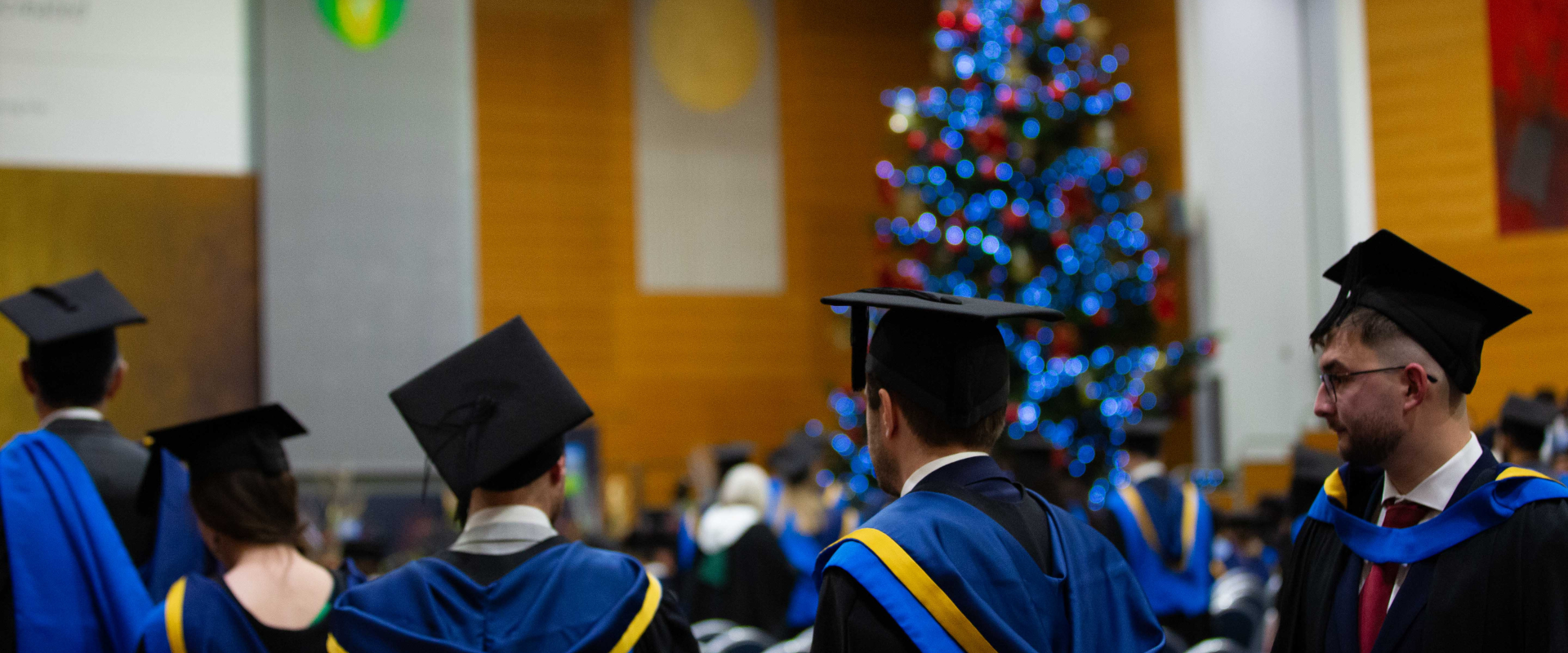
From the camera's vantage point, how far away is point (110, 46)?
29.8 ft

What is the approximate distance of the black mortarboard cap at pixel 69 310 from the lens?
348 centimetres

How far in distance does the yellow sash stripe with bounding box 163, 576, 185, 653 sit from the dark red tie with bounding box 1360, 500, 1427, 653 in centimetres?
220

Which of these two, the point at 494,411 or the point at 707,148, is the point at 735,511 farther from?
the point at 707,148

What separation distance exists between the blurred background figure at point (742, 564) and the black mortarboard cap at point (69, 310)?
3775mm

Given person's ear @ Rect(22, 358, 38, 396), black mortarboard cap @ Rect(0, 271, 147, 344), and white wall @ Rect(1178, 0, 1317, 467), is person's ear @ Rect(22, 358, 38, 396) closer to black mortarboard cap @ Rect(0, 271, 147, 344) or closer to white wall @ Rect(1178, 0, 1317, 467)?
black mortarboard cap @ Rect(0, 271, 147, 344)

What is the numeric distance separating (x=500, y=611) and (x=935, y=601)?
0.82m

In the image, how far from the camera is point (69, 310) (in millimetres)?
3564

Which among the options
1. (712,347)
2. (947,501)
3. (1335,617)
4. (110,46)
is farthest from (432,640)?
(712,347)

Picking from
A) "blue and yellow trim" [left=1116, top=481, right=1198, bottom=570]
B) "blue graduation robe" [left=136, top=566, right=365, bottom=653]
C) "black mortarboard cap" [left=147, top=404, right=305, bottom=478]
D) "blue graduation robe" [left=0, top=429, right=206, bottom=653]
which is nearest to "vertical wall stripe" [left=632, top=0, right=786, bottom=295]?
"blue and yellow trim" [left=1116, top=481, right=1198, bottom=570]

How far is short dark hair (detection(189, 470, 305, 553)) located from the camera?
2.93 metres

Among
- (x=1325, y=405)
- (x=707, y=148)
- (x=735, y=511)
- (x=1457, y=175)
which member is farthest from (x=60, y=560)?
(x=1457, y=175)

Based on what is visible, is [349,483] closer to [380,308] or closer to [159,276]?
[380,308]

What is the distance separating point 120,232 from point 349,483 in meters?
2.26

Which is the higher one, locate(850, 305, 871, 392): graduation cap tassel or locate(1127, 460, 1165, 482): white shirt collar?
locate(850, 305, 871, 392): graduation cap tassel
